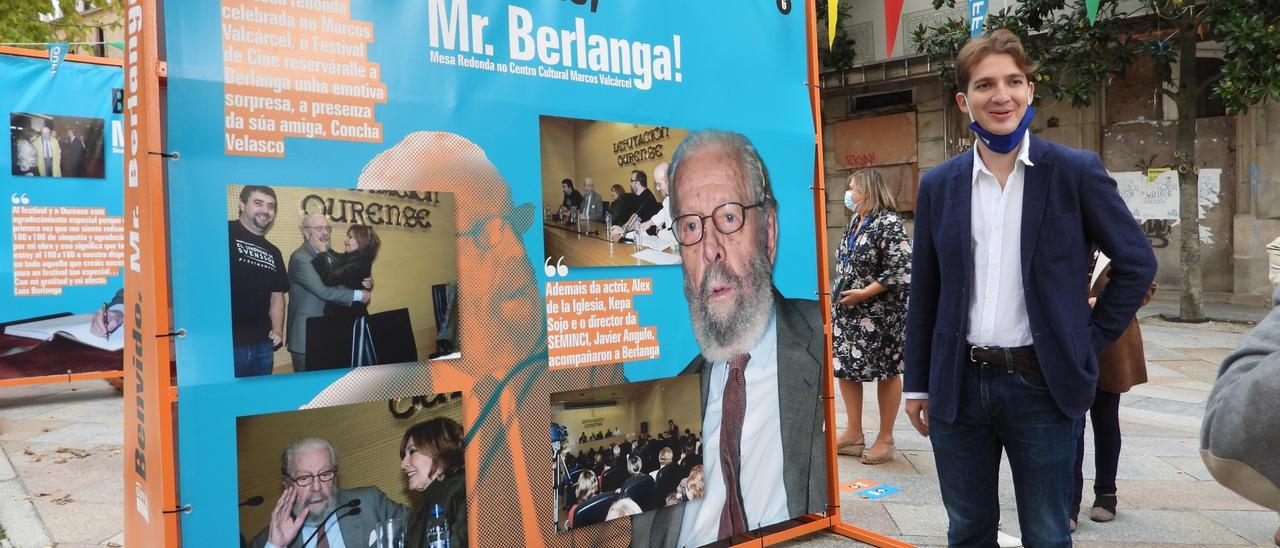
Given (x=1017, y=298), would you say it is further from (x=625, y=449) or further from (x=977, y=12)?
(x=977, y=12)

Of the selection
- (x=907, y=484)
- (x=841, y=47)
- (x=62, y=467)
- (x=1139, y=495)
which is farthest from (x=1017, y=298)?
(x=841, y=47)

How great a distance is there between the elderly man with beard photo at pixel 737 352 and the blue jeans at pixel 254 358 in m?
1.57

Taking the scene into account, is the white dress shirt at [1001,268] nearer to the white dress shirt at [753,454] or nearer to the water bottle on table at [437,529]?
the white dress shirt at [753,454]

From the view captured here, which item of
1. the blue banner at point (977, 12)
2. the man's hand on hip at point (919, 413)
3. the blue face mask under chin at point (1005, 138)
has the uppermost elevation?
the blue banner at point (977, 12)

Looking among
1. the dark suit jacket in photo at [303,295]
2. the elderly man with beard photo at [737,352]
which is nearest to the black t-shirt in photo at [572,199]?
the elderly man with beard photo at [737,352]

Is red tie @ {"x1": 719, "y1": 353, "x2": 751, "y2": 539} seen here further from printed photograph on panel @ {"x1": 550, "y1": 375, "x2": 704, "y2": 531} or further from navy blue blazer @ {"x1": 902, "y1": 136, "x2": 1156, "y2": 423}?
navy blue blazer @ {"x1": 902, "y1": 136, "x2": 1156, "y2": 423}

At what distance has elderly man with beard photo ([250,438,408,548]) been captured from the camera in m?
2.78

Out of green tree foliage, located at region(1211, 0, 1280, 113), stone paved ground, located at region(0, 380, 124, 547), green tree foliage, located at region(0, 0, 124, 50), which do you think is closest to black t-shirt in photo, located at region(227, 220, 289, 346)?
stone paved ground, located at region(0, 380, 124, 547)

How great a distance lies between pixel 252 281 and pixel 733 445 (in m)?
2.05

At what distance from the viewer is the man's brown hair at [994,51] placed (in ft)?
8.26

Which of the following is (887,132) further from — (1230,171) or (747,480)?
(747,480)

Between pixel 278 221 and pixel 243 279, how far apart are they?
20 cm

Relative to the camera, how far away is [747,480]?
384 centimetres

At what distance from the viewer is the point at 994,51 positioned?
2.52m
